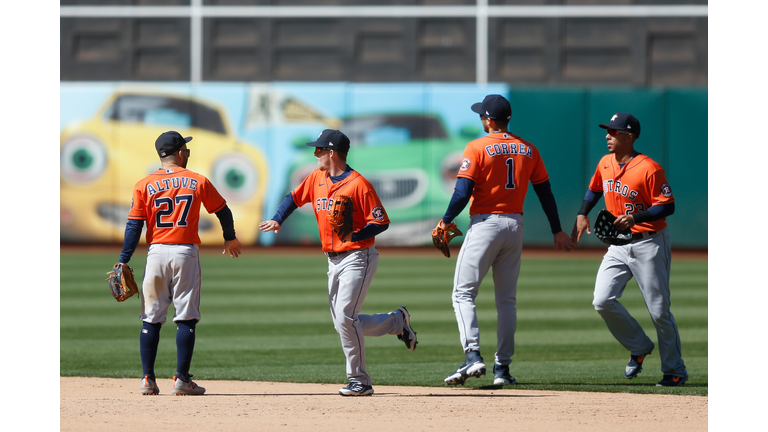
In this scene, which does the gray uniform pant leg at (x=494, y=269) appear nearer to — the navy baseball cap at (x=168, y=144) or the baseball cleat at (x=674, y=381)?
the baseball cleat at (x=674, y=381)

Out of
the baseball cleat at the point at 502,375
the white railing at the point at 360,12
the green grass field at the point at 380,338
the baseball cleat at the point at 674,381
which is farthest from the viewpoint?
the white railing at the point at 360,12

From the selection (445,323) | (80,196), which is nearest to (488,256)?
(445,323)

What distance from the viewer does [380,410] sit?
183 inches

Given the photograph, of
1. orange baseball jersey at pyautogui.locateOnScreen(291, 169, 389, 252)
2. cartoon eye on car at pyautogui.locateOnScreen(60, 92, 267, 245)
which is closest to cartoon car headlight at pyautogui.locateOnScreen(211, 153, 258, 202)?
cartoon eye on car at pyautogui.locateOnScreen(60, 92, 267, 245)

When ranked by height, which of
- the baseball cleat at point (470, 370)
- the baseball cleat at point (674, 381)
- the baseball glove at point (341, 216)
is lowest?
the baseball cleat at point (674, 381)

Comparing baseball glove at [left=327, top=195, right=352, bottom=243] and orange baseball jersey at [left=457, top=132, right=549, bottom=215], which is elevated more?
orange baseball jersey at [left=457, top=132, right=549, bottom=215]

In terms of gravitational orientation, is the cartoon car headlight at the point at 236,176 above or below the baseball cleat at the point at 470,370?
above

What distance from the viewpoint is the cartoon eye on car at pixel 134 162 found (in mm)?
16641

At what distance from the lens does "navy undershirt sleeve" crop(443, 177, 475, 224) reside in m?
5.23

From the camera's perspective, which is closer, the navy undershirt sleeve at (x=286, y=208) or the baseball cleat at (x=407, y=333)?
the navy undershirt sleeve at (x=286, y=208)

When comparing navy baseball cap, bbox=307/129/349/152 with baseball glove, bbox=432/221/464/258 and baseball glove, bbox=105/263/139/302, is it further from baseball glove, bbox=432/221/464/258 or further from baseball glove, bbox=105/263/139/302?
baseball glove, bbox=105/263/139/302

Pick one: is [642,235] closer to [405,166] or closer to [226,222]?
[226,222]

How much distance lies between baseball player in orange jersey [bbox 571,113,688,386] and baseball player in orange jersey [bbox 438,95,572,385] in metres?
0.51

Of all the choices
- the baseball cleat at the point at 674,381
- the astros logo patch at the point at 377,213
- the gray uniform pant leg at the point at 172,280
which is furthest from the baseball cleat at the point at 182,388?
the baseball cleat at the point at 674,381
